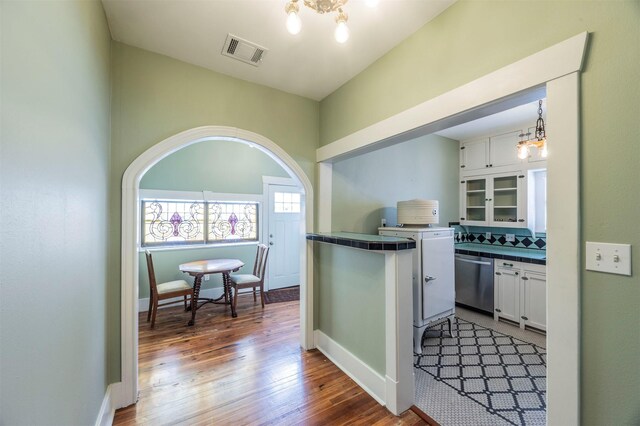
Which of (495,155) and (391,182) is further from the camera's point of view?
(495,155)

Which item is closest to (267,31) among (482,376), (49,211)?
(49,211)

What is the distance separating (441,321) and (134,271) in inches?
119

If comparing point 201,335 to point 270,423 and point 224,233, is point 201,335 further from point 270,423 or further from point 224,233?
point 224,233

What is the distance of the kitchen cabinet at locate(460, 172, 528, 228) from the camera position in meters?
3.70

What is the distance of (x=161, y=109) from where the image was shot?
2.03 metres

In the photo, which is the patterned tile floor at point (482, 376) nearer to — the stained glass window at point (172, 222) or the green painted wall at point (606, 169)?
the green painted wall at point (606, 169)

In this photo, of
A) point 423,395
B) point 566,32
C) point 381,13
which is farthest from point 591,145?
point 423,395

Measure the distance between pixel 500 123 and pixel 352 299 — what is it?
3283mm

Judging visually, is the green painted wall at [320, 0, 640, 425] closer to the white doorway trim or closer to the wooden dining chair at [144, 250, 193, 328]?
the white doorway trim

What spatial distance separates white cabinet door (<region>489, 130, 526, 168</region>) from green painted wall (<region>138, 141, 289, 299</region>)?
364 cm

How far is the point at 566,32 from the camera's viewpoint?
109 centimetres

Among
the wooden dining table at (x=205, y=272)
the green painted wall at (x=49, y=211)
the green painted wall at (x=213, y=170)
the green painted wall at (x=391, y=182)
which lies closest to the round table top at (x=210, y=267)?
the wooden dining table at (x=205, y=272)

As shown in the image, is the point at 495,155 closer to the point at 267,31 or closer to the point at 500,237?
the point at 500,237

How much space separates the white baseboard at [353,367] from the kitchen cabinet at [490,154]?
11.5 feet
